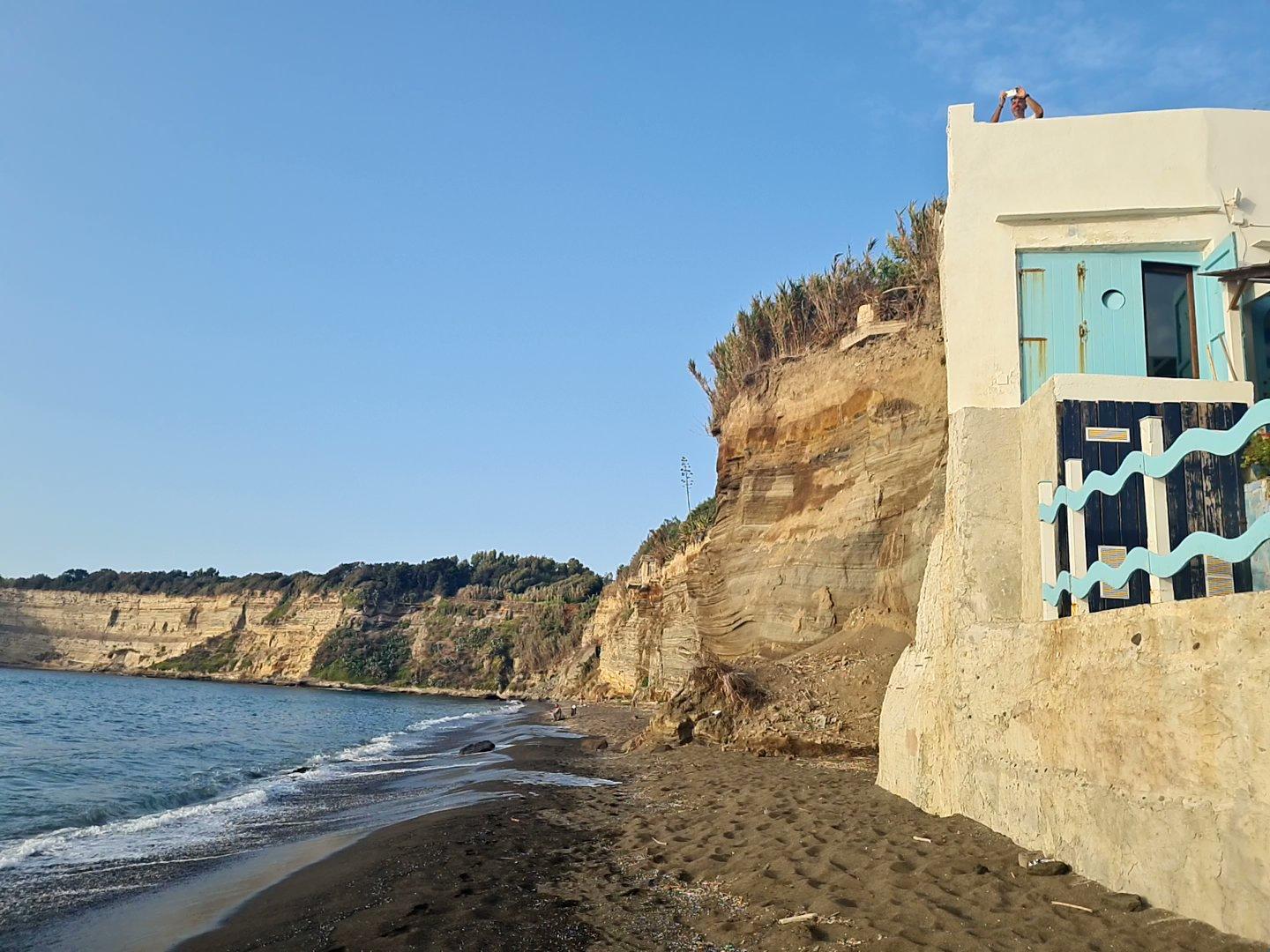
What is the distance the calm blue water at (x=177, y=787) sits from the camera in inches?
391

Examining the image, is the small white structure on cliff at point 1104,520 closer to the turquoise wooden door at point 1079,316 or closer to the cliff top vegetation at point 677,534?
the turquoise wooden door at point 1079,316

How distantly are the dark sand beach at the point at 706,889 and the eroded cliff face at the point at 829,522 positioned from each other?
4603mm

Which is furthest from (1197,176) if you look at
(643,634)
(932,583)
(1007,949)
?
(643,634)

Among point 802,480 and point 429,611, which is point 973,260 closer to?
point 802,480

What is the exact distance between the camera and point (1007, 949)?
4.88 m

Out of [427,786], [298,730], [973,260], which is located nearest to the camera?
[973,260]

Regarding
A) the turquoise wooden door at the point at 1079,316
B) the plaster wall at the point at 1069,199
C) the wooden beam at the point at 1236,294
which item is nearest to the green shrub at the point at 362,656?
the plaster wall at the point at 1069,199

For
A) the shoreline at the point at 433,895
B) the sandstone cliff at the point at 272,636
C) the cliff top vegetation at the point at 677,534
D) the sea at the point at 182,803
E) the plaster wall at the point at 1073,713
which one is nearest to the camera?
the plaster wall at the point at 1073,713

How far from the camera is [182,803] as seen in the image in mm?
15836

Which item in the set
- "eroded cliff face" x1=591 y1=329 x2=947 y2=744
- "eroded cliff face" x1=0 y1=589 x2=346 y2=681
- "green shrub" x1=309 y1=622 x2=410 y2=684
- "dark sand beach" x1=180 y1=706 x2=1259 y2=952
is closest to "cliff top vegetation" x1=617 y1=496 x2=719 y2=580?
"eroded cliff face" x1=591 y1=329 x2=947 y2=744

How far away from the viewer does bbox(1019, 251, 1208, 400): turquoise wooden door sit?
9.10 m

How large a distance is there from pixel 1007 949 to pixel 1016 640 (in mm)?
2775

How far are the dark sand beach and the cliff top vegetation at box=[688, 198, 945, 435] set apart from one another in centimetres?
1045

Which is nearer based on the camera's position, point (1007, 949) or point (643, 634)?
point (1007, 949)
